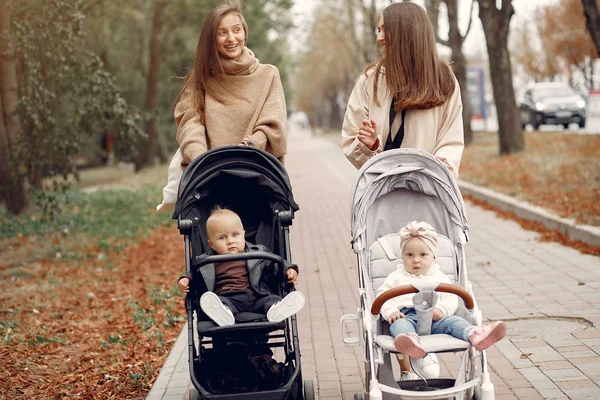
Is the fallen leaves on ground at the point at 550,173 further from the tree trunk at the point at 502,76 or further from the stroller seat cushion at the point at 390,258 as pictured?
the stroller seat cushion at the point at 390,258

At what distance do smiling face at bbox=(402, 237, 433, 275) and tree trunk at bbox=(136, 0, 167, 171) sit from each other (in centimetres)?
2132

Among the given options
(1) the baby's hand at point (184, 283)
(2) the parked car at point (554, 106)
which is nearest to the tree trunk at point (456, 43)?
(2) the parked car at point (554, 106)

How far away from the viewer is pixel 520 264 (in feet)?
30.0

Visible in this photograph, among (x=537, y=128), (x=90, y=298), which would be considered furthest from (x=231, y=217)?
(x=537, y=128)

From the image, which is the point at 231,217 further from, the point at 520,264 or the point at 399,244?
the point at 520,264

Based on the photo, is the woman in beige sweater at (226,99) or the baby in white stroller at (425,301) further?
the woman in beige sweater at (226,99)

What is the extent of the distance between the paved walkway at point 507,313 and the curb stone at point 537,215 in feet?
0.91

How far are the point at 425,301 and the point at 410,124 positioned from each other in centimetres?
132

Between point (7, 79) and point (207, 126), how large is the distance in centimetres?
1090

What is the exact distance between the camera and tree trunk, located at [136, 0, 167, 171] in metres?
28.2

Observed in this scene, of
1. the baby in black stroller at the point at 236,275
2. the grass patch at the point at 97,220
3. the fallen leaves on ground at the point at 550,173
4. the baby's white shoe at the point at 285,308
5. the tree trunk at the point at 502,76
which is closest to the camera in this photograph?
the baby's white shoe at the point at 285,308

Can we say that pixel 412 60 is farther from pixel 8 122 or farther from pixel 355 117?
pixel 8 122

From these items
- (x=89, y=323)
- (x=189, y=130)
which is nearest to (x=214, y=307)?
(x=189, y=130)

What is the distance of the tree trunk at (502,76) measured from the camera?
1984 centimetres
